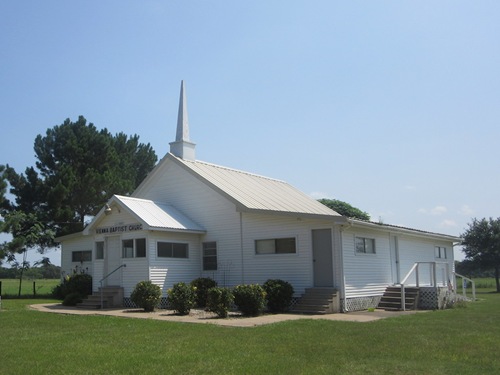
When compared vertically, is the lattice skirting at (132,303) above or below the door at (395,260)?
below

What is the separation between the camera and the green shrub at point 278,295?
766 inches

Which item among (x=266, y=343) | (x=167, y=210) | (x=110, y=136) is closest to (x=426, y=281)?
(x=167, y=210)

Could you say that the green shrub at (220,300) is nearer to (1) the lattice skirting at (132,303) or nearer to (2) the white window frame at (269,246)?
(2) the white window frame at (269,246)

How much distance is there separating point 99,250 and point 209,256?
4843 mm

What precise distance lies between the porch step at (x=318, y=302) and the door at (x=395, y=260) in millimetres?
5157

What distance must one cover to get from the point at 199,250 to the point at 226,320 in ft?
23.9

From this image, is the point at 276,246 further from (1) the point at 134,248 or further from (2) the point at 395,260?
(2) the point at 395,260

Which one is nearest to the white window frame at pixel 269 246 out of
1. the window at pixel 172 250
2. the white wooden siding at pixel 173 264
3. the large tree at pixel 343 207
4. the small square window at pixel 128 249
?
the white wooden siding at pixel 173 264

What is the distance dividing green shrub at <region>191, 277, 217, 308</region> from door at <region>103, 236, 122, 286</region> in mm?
3442

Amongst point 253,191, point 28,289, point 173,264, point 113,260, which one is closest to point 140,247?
point 173,264

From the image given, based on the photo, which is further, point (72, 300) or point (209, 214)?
point (209, 214)

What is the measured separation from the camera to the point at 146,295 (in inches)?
780

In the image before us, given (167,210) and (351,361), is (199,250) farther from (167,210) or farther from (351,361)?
(351,361)

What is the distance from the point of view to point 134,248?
72.2 ft
